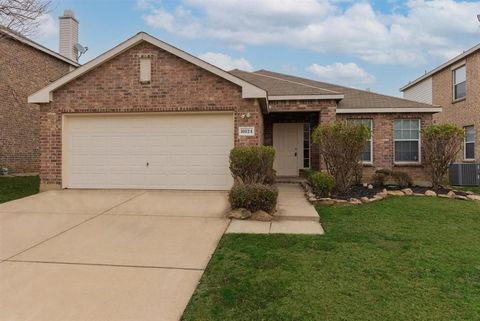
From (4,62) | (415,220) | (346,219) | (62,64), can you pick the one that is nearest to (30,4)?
(4,62)

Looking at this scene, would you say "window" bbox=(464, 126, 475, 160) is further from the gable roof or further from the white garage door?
the white garage door

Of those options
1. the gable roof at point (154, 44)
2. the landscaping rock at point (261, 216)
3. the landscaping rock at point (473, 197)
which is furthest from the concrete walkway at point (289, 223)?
the landscaping rock at point (473, 197)

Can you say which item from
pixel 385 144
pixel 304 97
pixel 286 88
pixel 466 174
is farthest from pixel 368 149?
pixel 286 88

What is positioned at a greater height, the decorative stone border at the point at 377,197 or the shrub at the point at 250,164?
the shrub at the point at 250,164

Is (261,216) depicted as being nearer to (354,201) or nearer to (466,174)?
(354,201)

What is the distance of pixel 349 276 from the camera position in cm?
420

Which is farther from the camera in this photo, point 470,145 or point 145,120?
point 470,145

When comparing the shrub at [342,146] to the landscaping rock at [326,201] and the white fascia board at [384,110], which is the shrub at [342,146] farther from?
the white fascia board at [384,110]

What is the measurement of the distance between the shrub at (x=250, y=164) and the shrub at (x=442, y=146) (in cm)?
556

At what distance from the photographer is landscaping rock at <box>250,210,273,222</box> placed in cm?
695

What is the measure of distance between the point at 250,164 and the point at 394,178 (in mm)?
6402

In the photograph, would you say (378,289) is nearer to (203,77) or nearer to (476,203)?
(476,203)

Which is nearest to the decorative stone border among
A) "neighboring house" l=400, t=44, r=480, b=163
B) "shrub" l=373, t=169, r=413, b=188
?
"shrub" l=373, t=169, r=413, b=188

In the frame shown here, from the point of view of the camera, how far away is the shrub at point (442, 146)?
10.7 meters
